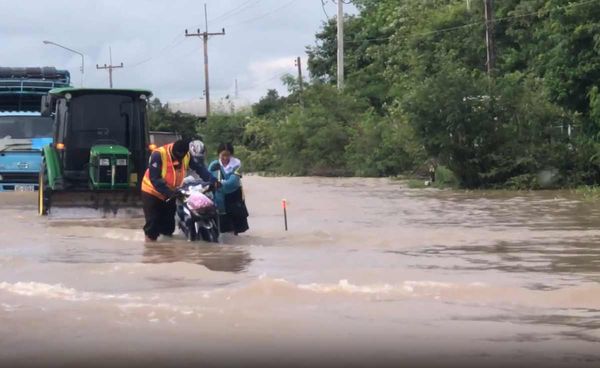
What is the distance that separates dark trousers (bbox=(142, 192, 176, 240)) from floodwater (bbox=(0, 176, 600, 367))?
0.17 m

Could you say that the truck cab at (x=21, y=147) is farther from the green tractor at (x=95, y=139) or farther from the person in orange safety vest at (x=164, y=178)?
the person in orange safety vest at (x=164, y=178)

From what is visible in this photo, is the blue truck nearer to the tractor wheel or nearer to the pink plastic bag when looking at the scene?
the tractor wheel

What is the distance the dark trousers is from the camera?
43.1 feet

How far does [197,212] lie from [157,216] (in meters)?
0.84

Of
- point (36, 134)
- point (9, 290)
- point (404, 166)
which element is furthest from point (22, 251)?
point (404, 166)

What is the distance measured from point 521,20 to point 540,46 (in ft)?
24.5

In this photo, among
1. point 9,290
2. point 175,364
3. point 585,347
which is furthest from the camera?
point 9,290

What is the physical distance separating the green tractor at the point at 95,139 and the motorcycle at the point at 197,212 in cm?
404

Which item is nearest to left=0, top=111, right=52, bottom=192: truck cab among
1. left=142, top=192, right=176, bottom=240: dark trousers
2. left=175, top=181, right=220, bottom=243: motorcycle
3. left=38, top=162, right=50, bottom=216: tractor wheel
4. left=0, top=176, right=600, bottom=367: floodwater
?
left=38, top=162, right=50, bottom=216: tractor wheel

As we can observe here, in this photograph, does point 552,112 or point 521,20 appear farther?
point 521,20

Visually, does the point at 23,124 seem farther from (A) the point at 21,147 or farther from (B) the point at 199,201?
(B) the point at 199,201

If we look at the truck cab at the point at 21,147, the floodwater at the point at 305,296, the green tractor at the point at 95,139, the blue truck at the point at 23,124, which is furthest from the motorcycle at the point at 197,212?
the truck cab at the point at 21,147

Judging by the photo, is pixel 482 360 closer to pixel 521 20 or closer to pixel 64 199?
pixel 64 199

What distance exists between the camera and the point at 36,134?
23.3 m
